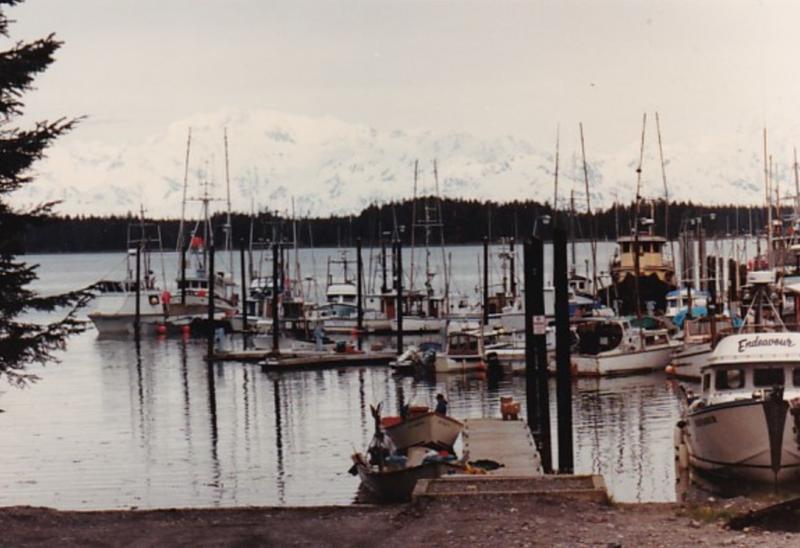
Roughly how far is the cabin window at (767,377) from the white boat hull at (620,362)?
116ft

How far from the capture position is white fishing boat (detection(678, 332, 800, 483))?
3544cm

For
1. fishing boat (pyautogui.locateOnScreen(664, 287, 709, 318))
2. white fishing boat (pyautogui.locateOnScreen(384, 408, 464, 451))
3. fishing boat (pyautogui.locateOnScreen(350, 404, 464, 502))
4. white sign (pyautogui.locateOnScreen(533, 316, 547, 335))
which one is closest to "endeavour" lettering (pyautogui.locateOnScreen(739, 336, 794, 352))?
white sign (pyautogui.locateOnScreen(533, 316, 547, 335))

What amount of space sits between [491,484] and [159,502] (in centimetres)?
1624

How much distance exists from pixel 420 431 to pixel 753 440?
929 centimetres

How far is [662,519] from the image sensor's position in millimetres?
23797

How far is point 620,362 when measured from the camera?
73.1 meters

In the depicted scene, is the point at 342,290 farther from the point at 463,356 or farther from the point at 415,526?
the point at 415,526

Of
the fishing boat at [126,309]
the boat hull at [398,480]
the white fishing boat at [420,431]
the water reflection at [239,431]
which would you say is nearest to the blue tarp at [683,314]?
the water reflection at [239,431]

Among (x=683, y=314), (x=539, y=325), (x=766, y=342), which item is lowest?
(x=683, y=314)

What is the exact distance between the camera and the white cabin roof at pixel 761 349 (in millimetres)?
37125

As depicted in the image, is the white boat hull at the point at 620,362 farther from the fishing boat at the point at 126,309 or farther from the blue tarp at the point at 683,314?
the fishing boat at the point at 126,309

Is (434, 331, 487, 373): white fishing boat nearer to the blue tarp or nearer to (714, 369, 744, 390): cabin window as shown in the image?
the blue tarp

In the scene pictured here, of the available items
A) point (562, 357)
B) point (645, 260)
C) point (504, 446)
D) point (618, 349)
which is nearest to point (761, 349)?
point (562, 357)

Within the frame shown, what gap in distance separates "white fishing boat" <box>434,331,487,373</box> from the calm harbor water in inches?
53.0
